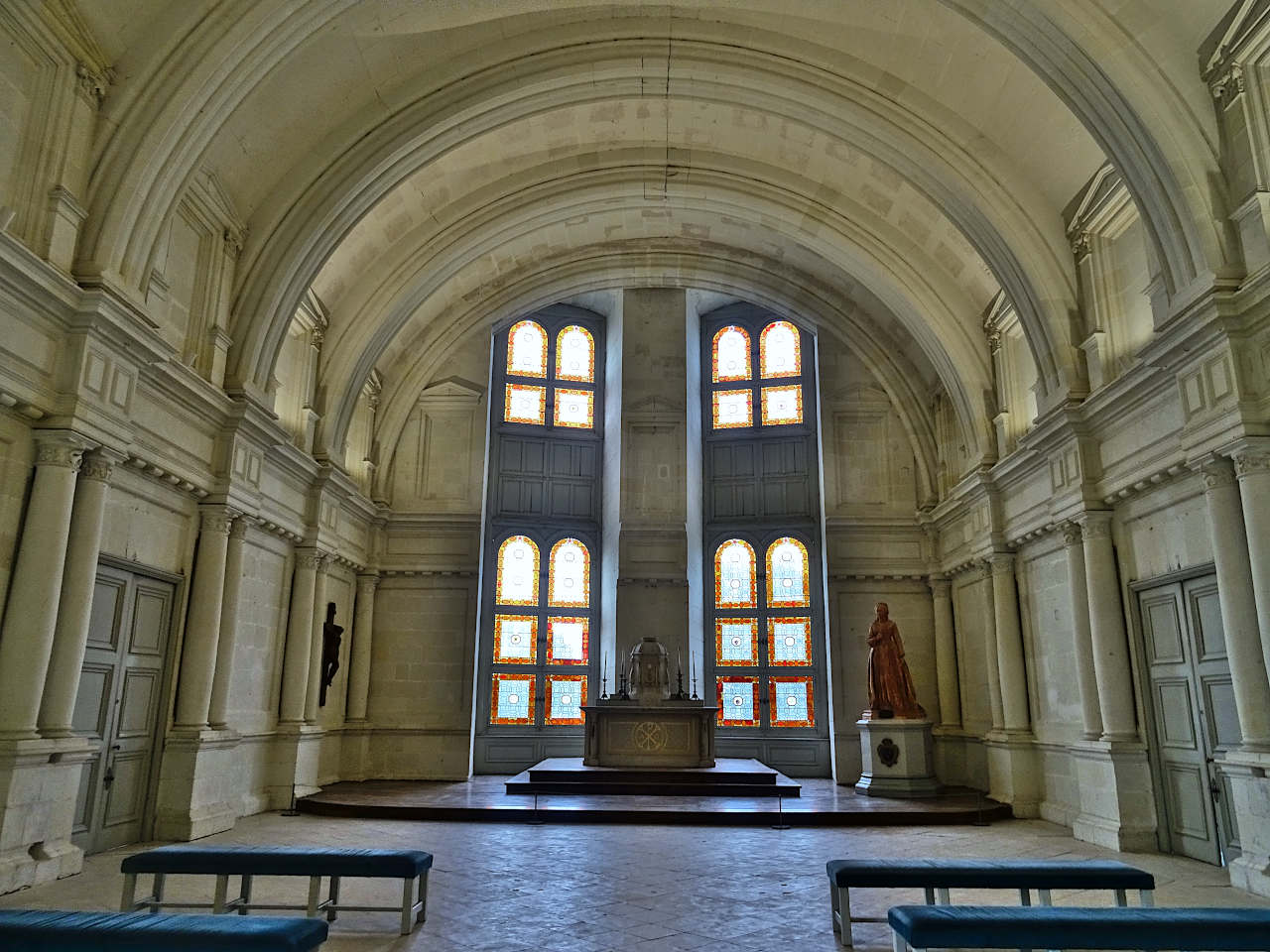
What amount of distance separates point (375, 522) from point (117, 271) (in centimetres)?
849

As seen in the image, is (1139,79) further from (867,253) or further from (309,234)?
(309,234)

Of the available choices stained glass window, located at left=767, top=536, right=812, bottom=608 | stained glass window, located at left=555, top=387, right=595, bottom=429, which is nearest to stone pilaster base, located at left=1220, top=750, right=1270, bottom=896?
stained glass window, located at left=767, top=536, right=812, bottom=608

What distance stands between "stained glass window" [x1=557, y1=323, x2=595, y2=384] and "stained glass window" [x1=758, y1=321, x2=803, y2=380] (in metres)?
3.63

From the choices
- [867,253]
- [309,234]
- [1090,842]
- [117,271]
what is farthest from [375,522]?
[1090,842]

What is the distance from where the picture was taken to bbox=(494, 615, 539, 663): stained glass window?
17.3m

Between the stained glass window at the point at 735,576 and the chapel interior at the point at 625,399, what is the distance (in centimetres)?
7

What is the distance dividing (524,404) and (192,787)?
419 inches

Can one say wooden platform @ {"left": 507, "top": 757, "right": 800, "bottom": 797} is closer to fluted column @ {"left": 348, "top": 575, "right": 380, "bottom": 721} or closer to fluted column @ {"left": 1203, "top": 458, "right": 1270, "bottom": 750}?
fluted column @ {"left": 348, "top": 575, "right": 380, "bottom": 721}

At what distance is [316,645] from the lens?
43.5 ft

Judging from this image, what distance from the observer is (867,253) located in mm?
14180

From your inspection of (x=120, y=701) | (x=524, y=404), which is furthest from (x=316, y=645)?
(x=524, y=404)

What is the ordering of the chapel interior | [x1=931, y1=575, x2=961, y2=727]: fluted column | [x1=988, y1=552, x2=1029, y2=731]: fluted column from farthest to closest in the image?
[x1=931, y1=575, x2=961, y2=727]: fluted column < [x1=988, y1=552, x2=1029, y2=731]: fluted column < the chapel interior

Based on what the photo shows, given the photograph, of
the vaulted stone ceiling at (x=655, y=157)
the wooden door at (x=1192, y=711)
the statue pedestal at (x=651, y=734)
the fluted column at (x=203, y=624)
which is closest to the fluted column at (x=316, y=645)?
the vaulted stone ceiling at (x=655, y=157)

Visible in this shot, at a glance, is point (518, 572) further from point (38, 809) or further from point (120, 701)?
point (38, 809)
